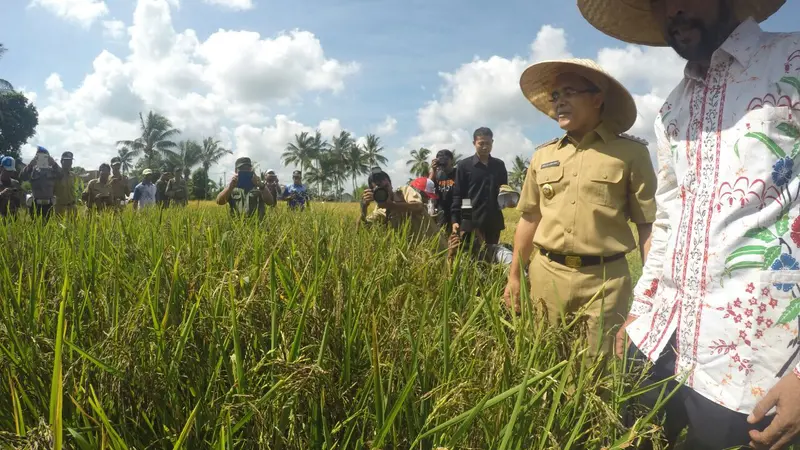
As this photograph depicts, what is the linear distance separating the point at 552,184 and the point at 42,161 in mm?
7458

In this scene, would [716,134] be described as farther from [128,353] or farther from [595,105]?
[128,353]

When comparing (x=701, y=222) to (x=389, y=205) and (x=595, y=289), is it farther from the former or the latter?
(x=389, y=205)

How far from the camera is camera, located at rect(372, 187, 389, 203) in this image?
3.68 meters

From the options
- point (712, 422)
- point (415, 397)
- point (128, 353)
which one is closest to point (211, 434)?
point (128, 353)

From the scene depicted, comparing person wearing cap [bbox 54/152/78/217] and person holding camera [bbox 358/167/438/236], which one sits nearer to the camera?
person holding camera [bbox 358/167/438/236]

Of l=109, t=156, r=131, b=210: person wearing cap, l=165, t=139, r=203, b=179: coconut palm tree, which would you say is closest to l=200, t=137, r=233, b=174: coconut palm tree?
l=165, t=139, r=203, b=179: coconut palm tree

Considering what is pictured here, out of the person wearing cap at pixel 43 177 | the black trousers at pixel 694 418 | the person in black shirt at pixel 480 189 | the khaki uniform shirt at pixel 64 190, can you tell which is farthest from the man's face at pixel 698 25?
the khaki uniform shirt at pixel 64 190

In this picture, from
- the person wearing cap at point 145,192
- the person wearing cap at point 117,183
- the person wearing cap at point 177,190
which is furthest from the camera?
the person wearing cap at point 117,183

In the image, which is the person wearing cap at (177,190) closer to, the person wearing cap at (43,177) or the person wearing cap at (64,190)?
the person wearing cap at (64,190)

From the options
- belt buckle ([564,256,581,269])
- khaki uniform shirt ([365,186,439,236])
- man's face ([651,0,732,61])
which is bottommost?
belt buckle ([564,256,581,269])

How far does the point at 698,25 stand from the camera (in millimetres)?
1314

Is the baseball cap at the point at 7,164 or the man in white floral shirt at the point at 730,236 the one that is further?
the baseball cap at the point at 7,164

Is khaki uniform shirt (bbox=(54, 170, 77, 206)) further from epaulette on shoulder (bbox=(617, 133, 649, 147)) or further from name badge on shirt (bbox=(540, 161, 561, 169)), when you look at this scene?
epaulette on shoulder (bbox=(617, 133, 649, 147))

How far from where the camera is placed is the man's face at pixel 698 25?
130cm
